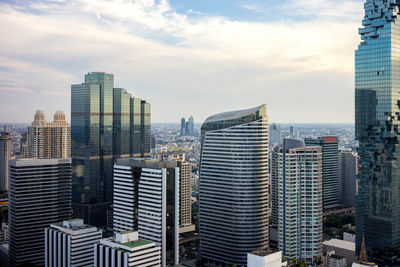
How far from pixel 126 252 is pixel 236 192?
1993 centimetres

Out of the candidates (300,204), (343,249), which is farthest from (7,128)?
(343,249)

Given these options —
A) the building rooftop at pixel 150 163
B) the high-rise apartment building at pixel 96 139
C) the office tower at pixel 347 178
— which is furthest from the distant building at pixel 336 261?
the office tower at pixel 347 178

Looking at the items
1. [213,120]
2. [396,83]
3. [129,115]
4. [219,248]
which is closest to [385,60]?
[396,83]

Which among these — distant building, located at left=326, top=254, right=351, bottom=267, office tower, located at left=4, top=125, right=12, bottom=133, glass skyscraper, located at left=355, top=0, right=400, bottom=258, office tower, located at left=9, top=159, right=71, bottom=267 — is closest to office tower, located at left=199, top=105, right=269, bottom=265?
distant building, located at left=326, top=254, right=351, bottom=267

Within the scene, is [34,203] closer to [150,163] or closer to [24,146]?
[150,163]

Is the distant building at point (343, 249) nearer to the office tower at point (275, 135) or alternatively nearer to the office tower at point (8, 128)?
the office tower at point (8, 128)

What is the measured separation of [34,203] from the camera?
53.2m

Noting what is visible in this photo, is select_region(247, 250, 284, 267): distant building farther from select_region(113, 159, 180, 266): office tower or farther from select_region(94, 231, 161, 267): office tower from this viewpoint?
select_region(113, 159, 180, 266): office tower

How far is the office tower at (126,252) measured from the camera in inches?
1442

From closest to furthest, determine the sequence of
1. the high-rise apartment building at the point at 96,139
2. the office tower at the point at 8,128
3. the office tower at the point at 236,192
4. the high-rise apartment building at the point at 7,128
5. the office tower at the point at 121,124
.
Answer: the office tower at the point at 236,192
the high-rise apartment building at the point at 96,139
the high-rise apartment building at the point at 7,128
the office tower at the point at 8,128
the office tower at the point at 121,124

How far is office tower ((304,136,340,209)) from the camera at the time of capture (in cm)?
8600

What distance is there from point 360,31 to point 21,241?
46093 mm

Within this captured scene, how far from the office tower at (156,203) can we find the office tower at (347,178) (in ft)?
188

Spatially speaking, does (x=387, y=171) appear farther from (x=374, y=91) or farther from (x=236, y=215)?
(x=236, y=215)
